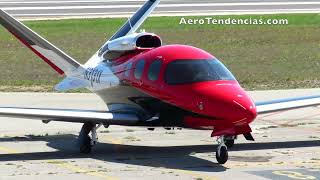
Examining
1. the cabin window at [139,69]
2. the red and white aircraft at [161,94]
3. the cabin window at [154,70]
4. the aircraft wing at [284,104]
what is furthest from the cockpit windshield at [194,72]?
the aircraft wing at [284,104]

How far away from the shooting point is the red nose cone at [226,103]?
52.5 ft

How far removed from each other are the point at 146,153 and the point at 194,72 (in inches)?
86.4

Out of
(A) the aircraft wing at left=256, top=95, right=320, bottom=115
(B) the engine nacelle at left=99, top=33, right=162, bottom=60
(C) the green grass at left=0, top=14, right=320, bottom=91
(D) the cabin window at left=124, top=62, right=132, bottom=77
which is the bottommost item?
(C) the green grass at left=0, top=14, right=320, bottom=91

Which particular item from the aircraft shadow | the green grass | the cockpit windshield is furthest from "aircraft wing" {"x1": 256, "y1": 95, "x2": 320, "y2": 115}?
the green grass

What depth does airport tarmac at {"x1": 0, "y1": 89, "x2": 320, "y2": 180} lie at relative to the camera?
51.1 ft

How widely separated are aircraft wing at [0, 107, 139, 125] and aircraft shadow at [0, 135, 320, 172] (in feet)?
2.39

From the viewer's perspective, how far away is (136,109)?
18.5m

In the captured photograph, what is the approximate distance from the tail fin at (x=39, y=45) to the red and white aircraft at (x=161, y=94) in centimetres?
3

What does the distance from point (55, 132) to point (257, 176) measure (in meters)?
7.68

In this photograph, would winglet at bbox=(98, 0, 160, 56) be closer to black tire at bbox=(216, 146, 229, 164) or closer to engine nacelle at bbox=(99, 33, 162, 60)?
engine nacelle at bbox=(99, 33, 162, 60)

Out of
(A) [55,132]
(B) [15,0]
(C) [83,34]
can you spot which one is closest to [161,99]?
(A) [55,132]

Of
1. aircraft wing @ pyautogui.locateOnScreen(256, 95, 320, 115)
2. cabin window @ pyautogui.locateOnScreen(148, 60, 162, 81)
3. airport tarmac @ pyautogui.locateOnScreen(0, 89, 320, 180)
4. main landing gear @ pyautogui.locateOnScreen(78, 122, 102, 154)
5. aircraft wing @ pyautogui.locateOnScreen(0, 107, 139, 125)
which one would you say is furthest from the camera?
aircraft wing @ pyautogui.locateOnScreen(256, 95, 320, 115)

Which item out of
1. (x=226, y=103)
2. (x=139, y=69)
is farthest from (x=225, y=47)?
(x=226, y=103)

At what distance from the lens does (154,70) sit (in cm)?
1792
